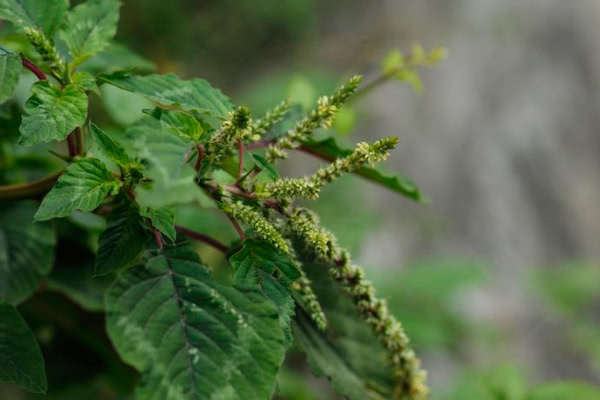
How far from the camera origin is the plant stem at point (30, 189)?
0.81 metres

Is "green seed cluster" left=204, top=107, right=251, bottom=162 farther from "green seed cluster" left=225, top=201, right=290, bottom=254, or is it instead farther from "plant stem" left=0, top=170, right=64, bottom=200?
"plant stem" left=0, top=170, right=64, bottom=200

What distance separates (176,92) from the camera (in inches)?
29.8

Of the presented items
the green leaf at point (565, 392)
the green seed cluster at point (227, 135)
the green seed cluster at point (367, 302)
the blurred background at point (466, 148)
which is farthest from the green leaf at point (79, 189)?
the blurred background at point (466, 148)

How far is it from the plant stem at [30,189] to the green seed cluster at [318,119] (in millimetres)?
302

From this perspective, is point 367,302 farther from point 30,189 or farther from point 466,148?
point 466,148

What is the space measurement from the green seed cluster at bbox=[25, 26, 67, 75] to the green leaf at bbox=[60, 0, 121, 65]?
7 cm

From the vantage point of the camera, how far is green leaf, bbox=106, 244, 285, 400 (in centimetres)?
60

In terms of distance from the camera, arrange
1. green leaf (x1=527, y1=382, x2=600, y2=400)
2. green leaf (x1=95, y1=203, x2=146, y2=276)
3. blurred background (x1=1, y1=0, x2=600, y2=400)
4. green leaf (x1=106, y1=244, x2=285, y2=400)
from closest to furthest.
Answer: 1. green leaf (x1=106, y1=244, x2=285, y2=400)
2. green leaf (x1=95, y1=203, x2=146, y2=276)
3. green leaf (x1=527, y1=382, x2=600, y2=400)
4. blurred background (x1=1, y1=0, x2=600, y2=400)

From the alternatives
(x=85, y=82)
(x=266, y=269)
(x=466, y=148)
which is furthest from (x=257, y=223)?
(x=466, y=148)

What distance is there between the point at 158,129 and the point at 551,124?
142 inches

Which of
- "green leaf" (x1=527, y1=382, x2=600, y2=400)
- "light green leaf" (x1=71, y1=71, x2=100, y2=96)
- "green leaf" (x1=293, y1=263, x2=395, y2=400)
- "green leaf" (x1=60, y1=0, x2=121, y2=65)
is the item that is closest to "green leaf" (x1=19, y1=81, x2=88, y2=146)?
"light green leaf" (x1=71, y1=71, x2=100, y2=96)

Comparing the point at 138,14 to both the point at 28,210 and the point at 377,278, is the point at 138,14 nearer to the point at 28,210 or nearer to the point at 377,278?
the point at 377,278

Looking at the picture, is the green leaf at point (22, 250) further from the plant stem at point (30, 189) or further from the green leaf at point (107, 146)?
the green leaf at point (107, 146)

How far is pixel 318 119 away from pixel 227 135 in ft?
0.37
